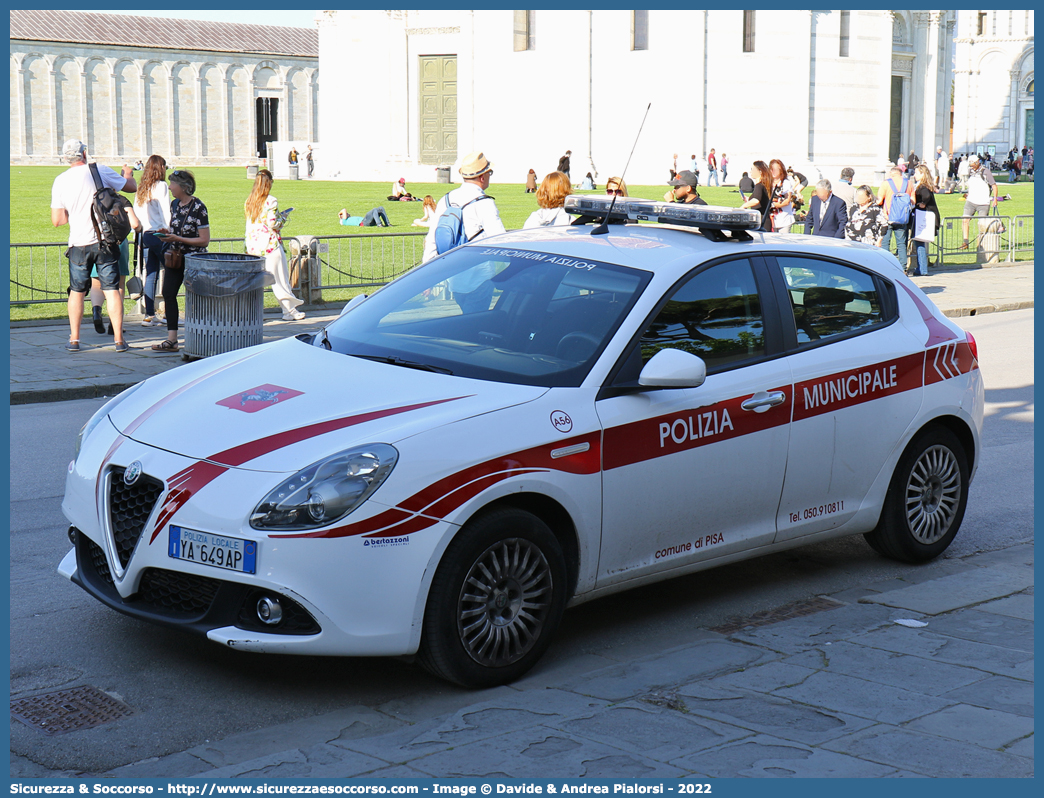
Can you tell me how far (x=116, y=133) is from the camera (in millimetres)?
94812

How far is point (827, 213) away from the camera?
18.0 m

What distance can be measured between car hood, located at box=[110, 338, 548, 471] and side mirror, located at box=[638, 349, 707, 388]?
1.39 ft

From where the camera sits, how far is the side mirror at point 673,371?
4.76 metres

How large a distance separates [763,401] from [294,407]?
2023 mm

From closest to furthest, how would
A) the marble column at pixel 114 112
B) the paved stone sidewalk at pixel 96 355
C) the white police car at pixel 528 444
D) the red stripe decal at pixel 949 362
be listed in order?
the white police car at pixel 528 444, the red stripe decal at pixel 949 362, the paved stone sidewalk at pixel 96 355, the marble column at pixel 114 112

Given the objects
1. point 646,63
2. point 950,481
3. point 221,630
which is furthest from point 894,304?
point 646,63

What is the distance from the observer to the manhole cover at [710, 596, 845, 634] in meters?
5.30

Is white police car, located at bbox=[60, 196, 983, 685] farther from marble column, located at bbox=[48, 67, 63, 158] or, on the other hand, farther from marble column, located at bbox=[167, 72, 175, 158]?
marble column, located at bbox=[167, 72, 175, 158]

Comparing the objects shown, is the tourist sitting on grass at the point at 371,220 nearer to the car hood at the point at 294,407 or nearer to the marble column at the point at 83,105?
the car hood at the point at 294,407

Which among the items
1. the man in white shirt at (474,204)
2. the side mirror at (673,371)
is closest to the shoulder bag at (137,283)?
the man in white shirt at (474,204)

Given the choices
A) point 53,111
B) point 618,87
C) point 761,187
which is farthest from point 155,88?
point 761,187

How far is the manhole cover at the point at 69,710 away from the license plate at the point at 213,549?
1.92ft

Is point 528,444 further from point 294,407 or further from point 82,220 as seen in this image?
point 82,220

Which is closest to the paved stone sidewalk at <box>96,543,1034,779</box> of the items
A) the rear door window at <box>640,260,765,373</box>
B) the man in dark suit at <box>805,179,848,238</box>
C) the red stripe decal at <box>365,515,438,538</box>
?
the red stripe decal at <box>365,515,438,538</box>
